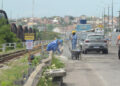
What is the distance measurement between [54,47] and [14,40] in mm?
35694

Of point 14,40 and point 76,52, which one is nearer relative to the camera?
point 76,52

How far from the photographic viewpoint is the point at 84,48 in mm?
28031

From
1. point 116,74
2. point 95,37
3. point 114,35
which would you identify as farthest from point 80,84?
point 114,35

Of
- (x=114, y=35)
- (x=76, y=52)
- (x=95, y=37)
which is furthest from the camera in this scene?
(x=114, y=35)

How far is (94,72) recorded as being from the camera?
48.1 feet

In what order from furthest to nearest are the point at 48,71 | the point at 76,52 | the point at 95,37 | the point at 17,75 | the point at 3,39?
1. the point at 3,39
2. the point at 95,37
3. the point at 76,52
4. the point at 48,71
5. the point at 17,75

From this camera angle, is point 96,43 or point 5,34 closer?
point 96,43

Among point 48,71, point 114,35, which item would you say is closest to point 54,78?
point 48,71

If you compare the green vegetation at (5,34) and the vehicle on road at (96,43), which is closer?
the vehicle on road at (96,43)

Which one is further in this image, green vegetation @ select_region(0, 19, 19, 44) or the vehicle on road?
green vegetation @ select_region(0, 19, 19, 44)

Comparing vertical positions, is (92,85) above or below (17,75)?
below

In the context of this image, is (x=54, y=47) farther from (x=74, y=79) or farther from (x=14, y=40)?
(x=14, y=40)

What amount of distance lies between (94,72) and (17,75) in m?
6.03

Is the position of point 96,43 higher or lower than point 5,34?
higher
